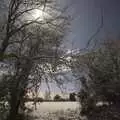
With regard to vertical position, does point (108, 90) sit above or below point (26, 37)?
below

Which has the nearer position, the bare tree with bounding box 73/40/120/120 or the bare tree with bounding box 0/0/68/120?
the bare tree with bounding box 0/0/68/120

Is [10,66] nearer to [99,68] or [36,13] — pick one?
[36,13]

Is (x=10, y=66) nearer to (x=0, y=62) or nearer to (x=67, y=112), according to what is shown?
(x=0, y=62)

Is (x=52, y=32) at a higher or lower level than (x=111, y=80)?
higher

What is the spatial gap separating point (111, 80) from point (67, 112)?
3.70 m

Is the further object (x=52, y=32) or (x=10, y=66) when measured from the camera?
(x=52, y=32)

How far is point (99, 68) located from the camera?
36.8 ft

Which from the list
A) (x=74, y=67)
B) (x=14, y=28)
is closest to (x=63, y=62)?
(x=74, y=67)

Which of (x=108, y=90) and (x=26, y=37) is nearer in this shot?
(x=26, y=37)

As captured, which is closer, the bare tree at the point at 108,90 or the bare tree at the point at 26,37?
the bare tree at the point at 26,37

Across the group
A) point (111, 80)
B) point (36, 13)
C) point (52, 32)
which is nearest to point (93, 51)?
point (52, 32)

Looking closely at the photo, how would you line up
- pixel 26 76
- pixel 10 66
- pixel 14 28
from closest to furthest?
pixel 26 76 → pixel 10 66 → pixel 14 28

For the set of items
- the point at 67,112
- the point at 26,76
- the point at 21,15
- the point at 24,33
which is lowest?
the point at 67,112

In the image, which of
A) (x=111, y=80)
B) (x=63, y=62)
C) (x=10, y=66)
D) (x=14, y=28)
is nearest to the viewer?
(x=63, y=62)
